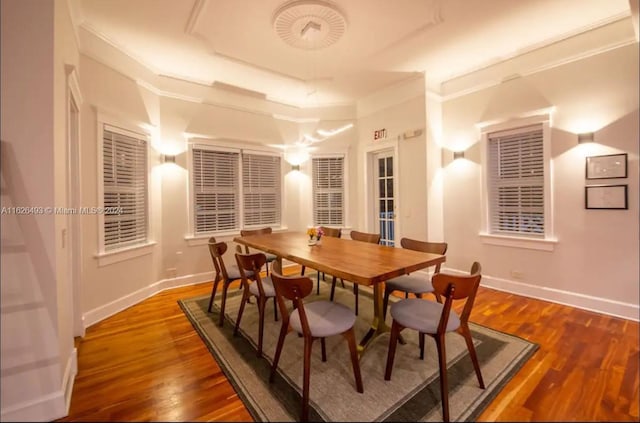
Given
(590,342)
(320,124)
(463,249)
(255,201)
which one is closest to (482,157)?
(463,249)

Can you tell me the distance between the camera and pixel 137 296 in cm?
348

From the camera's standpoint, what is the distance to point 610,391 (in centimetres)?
182

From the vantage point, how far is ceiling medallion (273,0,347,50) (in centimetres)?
268

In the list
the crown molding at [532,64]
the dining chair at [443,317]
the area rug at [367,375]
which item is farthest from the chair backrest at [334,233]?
the crown molding at [532,64]

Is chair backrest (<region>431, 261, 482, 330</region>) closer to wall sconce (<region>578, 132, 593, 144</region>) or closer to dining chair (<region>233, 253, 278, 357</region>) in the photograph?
dining chair (<region>233, 253, 278, 357</region>)

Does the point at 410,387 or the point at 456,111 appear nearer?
the point at 410,387

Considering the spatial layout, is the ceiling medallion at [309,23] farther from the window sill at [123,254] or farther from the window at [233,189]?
the window sill at [123,254]

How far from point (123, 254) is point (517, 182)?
16.5 ft

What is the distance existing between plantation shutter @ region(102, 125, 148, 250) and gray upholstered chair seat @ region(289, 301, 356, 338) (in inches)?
104

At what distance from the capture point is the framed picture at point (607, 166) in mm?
2863

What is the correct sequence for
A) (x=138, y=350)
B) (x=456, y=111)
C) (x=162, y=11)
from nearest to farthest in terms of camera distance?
(x=138, y=350) → (x=162, y=11) → (x=456, y=111)

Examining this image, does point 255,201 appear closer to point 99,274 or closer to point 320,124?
point 320,124

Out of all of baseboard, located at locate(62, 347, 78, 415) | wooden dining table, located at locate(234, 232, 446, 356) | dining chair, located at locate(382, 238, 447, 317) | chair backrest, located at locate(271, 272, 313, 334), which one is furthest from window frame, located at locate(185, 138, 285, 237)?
chair backrest, located at locate(271, 272, 313, 334)

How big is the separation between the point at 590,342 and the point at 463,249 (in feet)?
6.13
